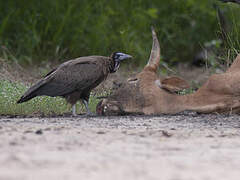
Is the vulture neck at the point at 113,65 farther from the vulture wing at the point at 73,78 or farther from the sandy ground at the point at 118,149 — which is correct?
the sandy ground at the point at 118,149

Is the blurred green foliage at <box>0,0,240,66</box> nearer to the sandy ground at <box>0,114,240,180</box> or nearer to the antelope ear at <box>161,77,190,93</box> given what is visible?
the antelope ear at <box>161,77,190,93</box>

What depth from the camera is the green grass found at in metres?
5.84

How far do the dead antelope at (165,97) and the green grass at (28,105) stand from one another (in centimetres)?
71

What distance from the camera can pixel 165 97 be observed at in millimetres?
5434

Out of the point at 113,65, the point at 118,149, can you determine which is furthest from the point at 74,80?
the point at 118,149

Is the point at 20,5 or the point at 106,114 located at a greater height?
the point at 20,5

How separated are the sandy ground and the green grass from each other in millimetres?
785

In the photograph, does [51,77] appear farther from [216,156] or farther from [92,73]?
[216,156]

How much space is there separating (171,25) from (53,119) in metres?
7.68

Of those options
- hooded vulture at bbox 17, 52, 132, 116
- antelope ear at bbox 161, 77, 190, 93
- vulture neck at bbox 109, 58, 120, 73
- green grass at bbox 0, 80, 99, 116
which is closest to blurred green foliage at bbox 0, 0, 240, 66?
green grass at bbox 0, 80, 99, 116

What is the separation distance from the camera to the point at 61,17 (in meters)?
11.0

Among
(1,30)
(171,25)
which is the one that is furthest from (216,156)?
(171,25)

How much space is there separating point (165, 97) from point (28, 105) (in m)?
1.65

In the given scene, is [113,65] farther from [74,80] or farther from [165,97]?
[165,97]
